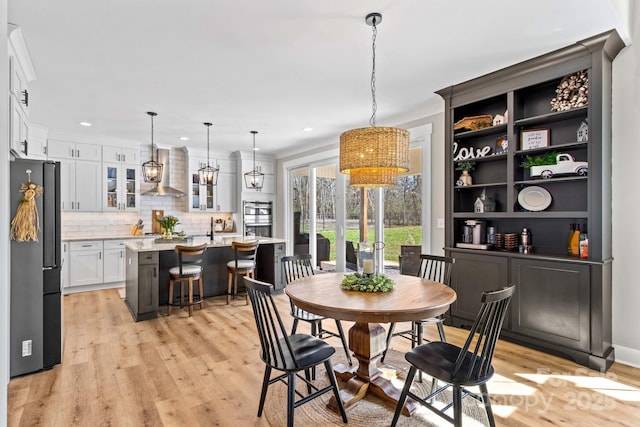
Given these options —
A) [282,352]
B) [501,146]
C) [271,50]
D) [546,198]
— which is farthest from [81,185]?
[546,198]

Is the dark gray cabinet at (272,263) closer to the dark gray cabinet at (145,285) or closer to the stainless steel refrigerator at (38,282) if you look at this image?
the dark gray cabinet at (145,285)

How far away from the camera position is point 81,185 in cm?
577

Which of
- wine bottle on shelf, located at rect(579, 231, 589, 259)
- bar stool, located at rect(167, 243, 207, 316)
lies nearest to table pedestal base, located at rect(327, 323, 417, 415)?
wine bottle on shelf, located at rect(579, 231, 589, 259)

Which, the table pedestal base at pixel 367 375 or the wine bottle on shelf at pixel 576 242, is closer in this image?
the table pedestal base at pixel 367 375

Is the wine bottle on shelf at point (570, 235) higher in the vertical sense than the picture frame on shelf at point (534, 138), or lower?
lower

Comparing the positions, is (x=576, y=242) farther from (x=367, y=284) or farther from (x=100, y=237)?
(x=100, y=237)

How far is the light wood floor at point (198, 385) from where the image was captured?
2.16 m

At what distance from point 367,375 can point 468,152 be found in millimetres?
2667

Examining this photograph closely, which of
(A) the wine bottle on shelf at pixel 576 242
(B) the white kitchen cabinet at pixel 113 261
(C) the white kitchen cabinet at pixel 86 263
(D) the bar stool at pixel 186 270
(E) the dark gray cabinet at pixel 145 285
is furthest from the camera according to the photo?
(B) the white kitchen cabinet at pixel 113 261

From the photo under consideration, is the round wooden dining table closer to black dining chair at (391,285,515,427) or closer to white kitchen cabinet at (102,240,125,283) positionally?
black dining chair at (391,285,515,427)

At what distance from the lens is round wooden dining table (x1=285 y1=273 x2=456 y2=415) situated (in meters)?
1.89

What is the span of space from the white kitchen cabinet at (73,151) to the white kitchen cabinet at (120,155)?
91mm

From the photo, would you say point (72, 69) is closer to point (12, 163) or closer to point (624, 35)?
point (12, 163)

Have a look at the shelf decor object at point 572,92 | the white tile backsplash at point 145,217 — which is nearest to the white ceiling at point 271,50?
the shelf decor object at point 572,92
